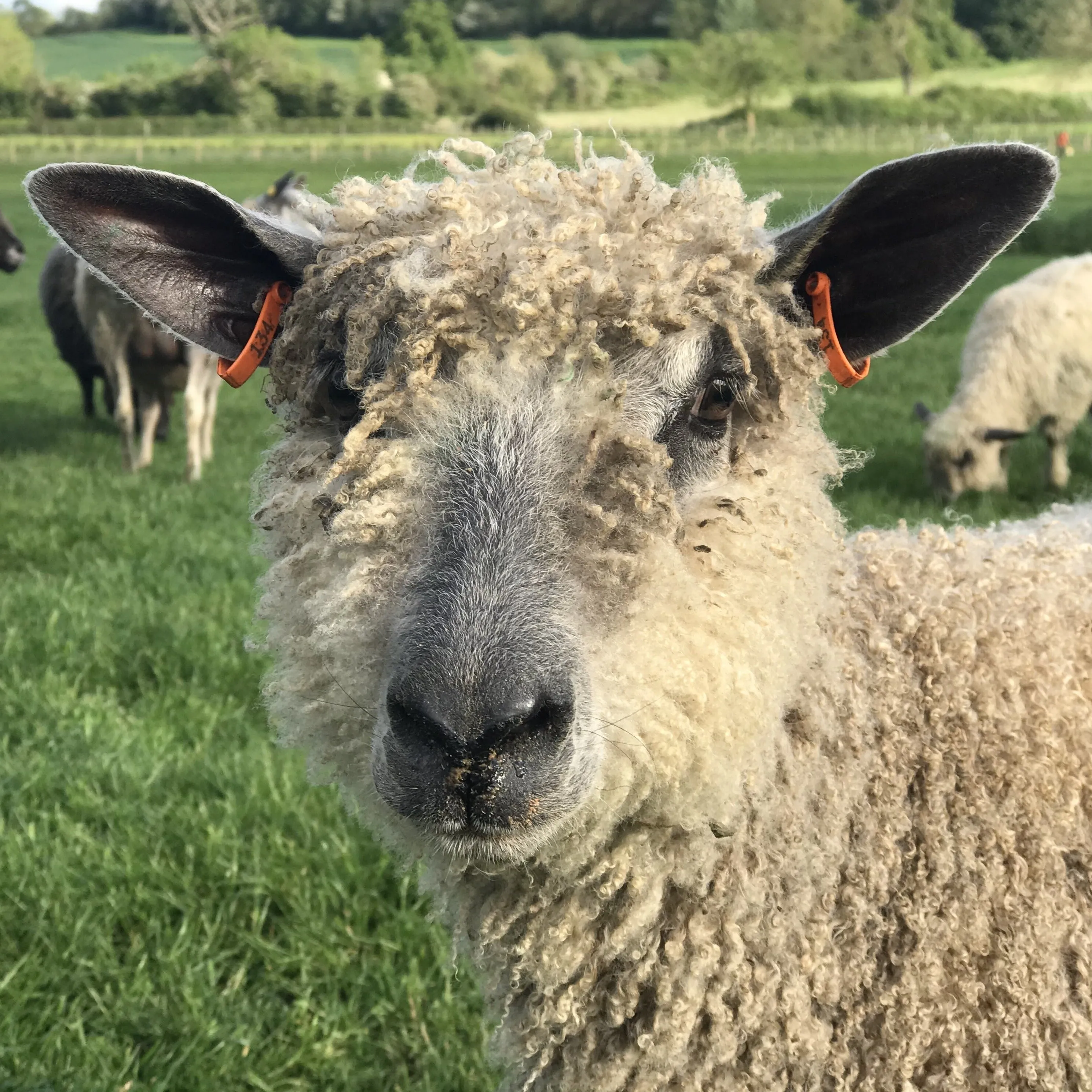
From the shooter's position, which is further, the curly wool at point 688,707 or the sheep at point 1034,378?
the sheep at point 1034,378

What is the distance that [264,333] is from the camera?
2.15 meters

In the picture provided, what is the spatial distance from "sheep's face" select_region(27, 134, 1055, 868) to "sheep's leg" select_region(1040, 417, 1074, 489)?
849 cm

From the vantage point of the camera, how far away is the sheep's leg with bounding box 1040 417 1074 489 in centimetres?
970

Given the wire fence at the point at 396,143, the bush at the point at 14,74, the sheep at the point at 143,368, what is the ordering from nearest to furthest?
the sheep at the point at 143,368 < the wire fence at the point at 396,143 < the bush at the point at 14,74

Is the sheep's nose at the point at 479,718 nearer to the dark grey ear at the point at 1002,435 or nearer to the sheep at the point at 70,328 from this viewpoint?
the dark grey ear at the point at 1002,435

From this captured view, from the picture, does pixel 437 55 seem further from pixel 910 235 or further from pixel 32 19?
pixel 910 235

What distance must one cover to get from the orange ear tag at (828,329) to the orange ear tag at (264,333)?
961 millimetres

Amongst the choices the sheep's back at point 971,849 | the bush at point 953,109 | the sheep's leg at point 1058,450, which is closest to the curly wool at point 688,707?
the sheep's back at point 971,849

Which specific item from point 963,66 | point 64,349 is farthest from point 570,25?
point 64,349

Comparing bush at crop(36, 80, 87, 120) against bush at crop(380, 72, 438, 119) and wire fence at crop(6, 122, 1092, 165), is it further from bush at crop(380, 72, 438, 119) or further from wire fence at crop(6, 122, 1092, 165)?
bush at crop(380, 72, 438, 119)

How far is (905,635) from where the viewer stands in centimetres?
214

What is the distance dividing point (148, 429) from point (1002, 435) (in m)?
7.38

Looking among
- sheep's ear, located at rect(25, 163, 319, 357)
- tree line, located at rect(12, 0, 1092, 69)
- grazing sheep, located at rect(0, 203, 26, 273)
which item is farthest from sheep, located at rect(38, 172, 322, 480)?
tree line, located at rect(12, 0, 1092, 69)

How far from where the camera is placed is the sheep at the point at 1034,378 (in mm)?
9531
